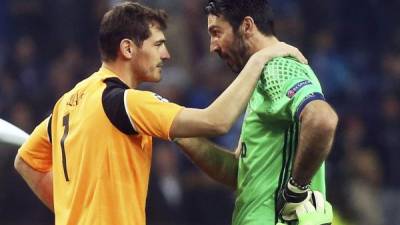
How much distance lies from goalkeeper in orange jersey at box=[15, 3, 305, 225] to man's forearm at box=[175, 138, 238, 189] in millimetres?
463

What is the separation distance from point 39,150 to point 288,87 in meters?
1.42

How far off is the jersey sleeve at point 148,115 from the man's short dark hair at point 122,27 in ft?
1.23

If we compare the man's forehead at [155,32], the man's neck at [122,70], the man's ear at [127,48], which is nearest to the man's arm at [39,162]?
the man's neck at [122,70]

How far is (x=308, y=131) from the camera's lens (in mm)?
5727

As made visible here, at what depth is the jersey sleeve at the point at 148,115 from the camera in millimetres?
5801

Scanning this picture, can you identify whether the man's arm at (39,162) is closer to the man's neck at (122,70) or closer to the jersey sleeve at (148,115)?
the man's neck at (122,70)

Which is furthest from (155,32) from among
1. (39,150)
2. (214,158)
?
(39,150)

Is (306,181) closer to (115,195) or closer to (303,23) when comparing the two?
(115,195)

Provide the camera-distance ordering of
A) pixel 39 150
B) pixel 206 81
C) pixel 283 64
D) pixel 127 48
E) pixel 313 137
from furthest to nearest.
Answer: pixel 206 81 < pixel 39 150 < pixel 127 48 < pixel 283 64 < pixel 313 137

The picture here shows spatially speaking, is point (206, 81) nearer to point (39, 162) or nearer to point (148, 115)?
point (39, 162)

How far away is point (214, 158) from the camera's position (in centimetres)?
652

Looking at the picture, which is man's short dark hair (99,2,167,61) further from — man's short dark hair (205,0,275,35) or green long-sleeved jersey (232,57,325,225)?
green long-sleeved jersey (232,57,325,225)

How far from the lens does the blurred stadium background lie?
11.1 metres

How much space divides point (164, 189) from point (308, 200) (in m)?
5.46
